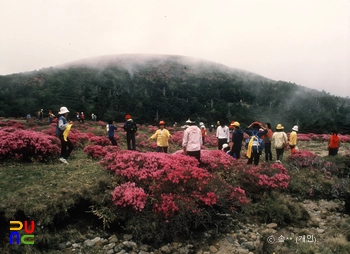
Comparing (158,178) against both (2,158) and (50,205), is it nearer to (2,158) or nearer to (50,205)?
(50,205)

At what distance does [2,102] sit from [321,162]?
4784 cm

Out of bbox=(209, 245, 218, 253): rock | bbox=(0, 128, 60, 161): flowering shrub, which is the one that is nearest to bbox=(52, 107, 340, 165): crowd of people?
bbox=(0, 128, 60, 161): flowering shrub

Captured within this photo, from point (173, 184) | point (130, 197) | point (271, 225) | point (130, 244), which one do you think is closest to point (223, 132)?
point (271, 225)

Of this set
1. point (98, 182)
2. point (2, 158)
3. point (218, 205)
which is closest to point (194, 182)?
point (218, 205)

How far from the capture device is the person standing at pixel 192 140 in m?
7.43

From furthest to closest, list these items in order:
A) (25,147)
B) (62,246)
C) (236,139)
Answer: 1. (236,139)
2. (25,147)
3. (62,246)

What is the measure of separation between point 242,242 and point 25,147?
8267 mm

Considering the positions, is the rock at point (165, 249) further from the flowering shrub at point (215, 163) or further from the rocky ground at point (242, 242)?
the flowering shrub at point (215, 163)

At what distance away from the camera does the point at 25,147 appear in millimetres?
8922

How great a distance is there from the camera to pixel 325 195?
8.59 meters

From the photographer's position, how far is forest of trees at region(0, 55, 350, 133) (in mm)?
44031

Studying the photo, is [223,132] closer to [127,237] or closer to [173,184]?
[173,184]

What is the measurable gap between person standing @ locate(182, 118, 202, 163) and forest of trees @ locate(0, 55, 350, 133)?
114 ft

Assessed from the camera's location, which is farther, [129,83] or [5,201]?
[129,83]
